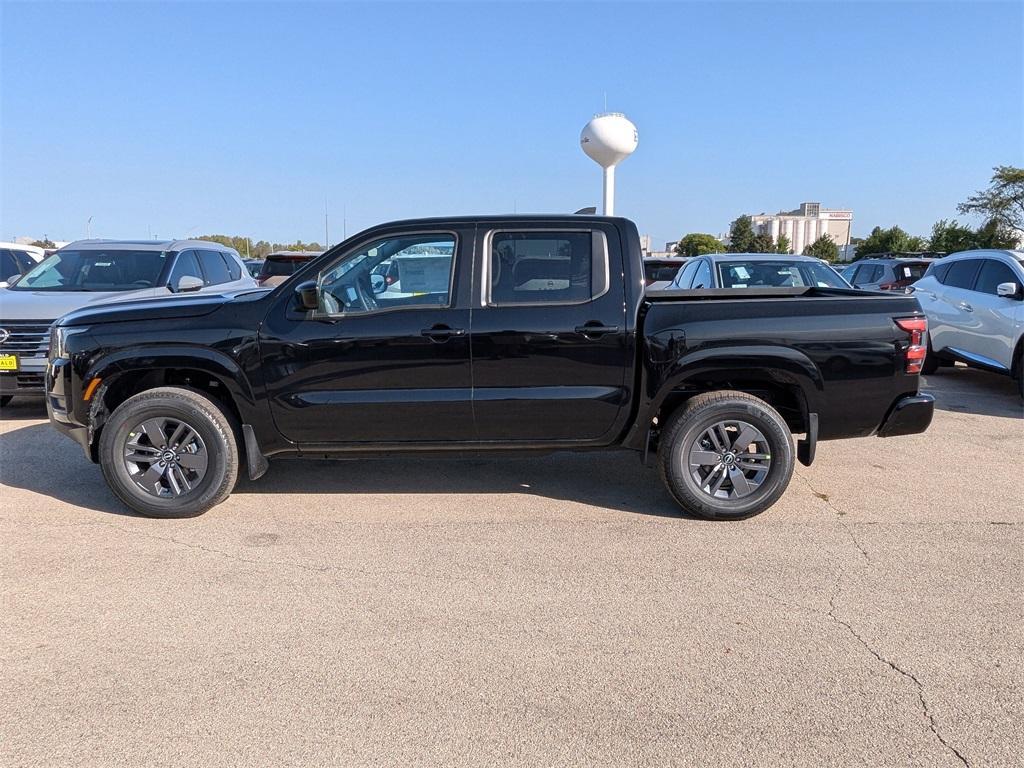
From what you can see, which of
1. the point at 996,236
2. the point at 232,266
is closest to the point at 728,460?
the point at 232,266

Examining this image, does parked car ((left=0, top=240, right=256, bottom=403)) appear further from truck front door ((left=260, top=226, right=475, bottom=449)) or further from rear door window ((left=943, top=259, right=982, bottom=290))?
rear door window ((left=943, top=259, right=982, bottom=290))

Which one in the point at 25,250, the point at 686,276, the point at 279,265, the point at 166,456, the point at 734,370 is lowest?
the point at 166,456

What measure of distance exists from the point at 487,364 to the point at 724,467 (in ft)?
5.41

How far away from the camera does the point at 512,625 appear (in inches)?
141

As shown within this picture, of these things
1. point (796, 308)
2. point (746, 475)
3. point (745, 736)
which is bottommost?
point (745, 736)

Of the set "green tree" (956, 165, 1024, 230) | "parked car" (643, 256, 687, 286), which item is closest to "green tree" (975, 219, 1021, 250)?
"green tree" (956, 165, 1024, 230)

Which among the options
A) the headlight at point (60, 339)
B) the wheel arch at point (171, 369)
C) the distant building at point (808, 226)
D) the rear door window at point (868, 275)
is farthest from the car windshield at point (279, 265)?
the distant building at point (808, 226)

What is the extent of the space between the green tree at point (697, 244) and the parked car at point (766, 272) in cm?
5566

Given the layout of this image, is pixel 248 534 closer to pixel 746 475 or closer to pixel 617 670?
pixel 617 670

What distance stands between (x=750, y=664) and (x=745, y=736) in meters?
0.51

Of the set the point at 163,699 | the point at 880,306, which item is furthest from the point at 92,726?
the point at 880,306

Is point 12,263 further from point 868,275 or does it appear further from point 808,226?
point 808,226

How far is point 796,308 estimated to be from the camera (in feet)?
16.1

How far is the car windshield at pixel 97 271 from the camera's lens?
8.85 metres
